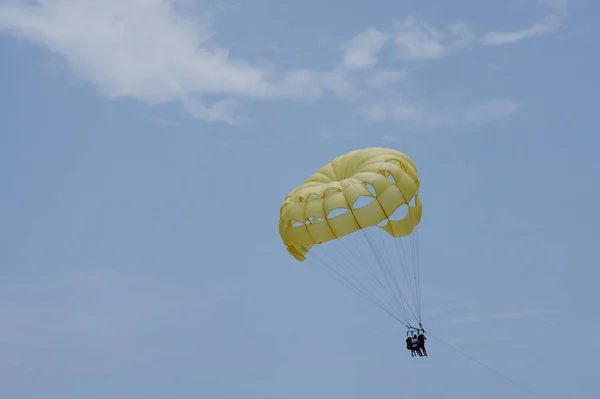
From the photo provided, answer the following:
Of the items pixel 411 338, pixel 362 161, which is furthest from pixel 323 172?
pixel 411 338

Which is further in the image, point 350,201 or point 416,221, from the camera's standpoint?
point 416,221

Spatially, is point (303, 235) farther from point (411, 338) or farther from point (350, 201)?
point (411, 338)

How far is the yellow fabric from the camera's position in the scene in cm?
4506

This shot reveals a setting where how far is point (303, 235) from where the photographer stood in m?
46.5

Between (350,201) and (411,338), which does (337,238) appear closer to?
(350,201)

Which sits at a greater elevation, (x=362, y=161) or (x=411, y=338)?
(x=362, y=161)

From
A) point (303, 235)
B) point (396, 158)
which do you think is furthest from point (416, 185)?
point (303, 235)

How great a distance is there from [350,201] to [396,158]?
328 centimetres

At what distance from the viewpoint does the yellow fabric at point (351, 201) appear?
45062 millimetres

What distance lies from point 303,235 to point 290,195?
177 cm

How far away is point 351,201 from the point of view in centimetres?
4466

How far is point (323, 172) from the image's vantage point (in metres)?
48.5

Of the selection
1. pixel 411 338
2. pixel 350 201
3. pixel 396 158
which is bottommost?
pixel 411 338

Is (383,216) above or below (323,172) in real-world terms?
below
